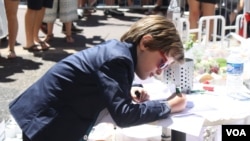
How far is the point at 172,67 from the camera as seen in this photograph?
7.80ft

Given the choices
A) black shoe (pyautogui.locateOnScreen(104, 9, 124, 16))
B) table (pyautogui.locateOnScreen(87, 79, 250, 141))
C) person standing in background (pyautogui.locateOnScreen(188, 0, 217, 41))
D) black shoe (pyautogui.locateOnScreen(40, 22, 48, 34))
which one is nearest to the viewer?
table (pyautogui.locateOnScreen(87, 79, 250, 141))

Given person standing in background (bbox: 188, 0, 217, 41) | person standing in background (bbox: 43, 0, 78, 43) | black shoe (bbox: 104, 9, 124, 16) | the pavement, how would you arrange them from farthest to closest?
black shoe (bbox: 104, 9, 124, 16) < person standing in background (bbox: 43, 0, 78, 43) < person standing in background (bbox: 188, 0, 217, 41) < the pavement

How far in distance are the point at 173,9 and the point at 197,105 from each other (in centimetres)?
149

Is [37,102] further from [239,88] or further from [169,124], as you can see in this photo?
[239,88]

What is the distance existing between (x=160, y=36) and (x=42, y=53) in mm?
4752

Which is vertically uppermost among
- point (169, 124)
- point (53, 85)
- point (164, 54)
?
point (164, 54)

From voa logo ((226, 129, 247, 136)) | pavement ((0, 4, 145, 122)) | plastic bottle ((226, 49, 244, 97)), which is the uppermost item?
plastic bottle ((226, 49, 244, 97))

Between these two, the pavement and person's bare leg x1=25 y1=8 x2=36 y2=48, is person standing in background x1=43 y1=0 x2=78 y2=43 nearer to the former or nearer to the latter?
the pavement

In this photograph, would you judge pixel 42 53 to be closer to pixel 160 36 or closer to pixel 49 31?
pixel 49 31

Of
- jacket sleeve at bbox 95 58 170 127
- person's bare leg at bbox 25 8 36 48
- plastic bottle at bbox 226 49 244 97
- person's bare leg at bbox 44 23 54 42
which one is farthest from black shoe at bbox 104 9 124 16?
jacket sleeve at bbox 95 58 170 127

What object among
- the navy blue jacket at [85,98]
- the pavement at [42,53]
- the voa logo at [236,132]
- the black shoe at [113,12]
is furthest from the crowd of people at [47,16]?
the navy blue jacket at [85,98]

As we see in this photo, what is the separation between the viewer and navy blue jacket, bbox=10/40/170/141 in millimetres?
1961

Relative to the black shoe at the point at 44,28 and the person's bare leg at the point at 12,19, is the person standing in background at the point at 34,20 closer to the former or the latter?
the person's bare leg at the point at 12,19

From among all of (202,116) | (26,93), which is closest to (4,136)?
(26,93)
